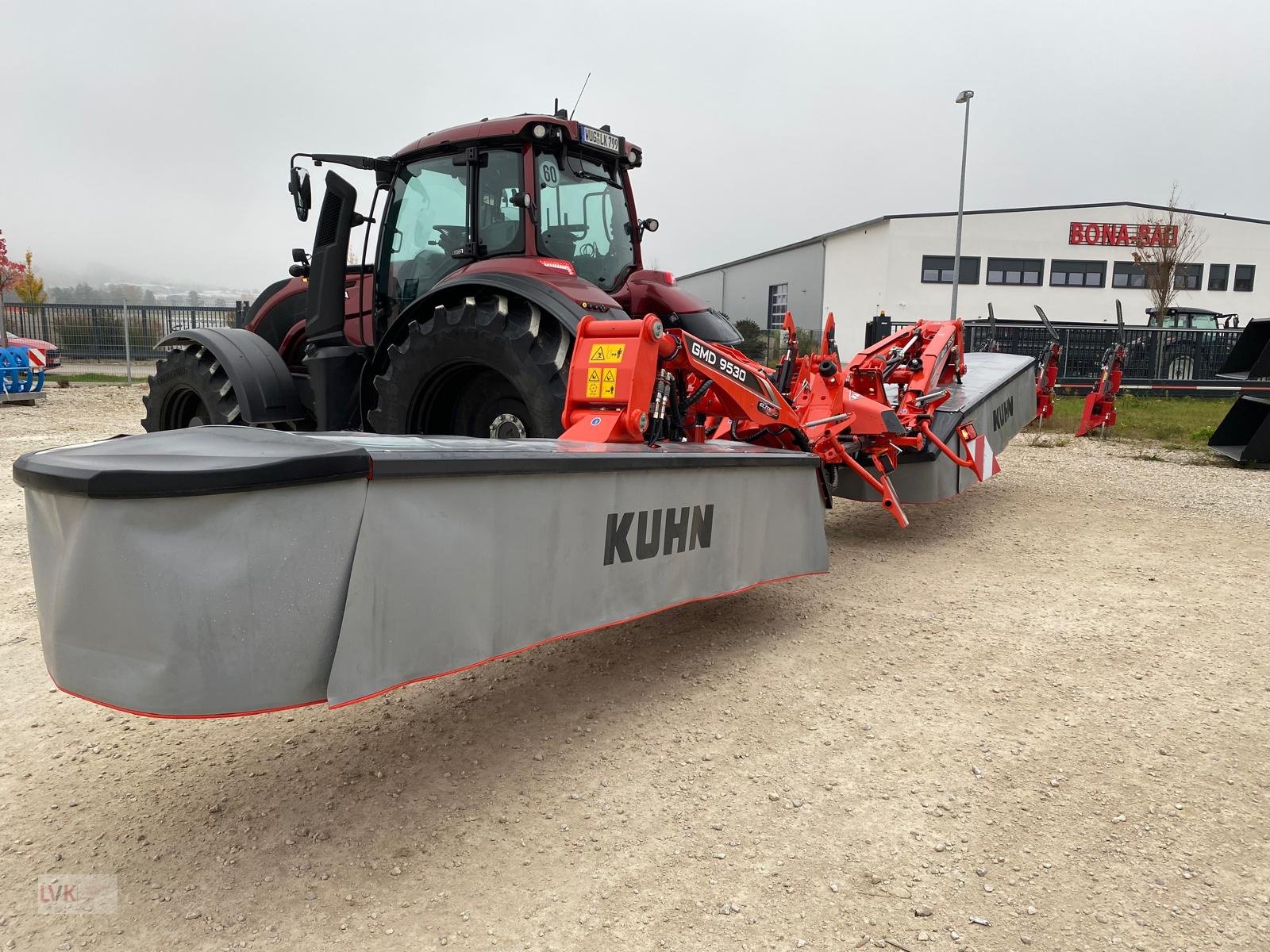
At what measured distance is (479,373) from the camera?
437 cm

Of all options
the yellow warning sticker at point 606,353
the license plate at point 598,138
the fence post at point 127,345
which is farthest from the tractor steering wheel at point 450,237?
the fence post at point 127,345

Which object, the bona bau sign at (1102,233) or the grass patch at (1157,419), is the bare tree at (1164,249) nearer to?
the bona bau sign at (1102,233)

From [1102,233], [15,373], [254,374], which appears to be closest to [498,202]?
[254,374]

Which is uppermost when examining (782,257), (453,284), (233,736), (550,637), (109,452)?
(782,257)

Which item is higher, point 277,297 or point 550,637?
point 277,297

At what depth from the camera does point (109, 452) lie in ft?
6.21

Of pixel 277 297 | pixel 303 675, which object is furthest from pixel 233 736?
pixel 277 297

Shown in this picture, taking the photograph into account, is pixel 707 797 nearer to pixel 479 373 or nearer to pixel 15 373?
pixel 479 373

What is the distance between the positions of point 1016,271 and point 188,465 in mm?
36767

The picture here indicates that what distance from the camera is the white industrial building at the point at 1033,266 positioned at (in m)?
32.9

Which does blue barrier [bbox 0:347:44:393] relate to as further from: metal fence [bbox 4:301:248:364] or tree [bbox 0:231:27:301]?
tree [bbox 0:231:27:301]

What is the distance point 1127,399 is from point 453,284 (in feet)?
52.6

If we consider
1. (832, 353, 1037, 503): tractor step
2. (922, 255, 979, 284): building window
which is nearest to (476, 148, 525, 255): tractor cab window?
(832, 353, 1037, 503): tractor step

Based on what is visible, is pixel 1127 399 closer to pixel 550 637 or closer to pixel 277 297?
pixel 277 297
